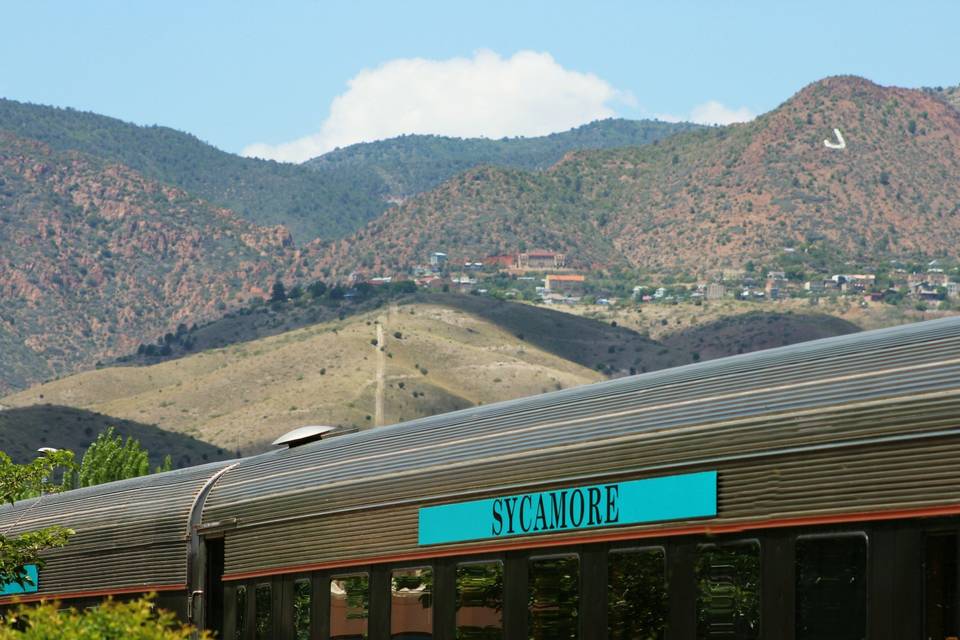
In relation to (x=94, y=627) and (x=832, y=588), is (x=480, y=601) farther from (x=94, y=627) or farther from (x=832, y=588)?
(x=94, y=627)

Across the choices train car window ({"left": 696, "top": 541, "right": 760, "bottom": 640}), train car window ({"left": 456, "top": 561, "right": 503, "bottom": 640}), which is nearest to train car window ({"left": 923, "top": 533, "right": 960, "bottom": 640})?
train car window ({"left": 696, "top": 541, "right": 760, "bottom": 640})

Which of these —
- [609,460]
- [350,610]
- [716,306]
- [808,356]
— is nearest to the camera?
[808,356]

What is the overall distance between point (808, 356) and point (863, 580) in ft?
5.84

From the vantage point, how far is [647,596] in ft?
36.6

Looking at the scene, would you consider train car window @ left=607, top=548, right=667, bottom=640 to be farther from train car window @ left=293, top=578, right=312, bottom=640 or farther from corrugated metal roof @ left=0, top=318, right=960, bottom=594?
train car window @ left=293, top=578, right=312, bottom=640

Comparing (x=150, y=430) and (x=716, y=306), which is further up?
(x=716, y=306)

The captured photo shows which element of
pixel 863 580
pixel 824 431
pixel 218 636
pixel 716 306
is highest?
pixel 716 306

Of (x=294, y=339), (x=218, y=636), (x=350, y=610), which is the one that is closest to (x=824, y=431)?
(x=350, y=610)

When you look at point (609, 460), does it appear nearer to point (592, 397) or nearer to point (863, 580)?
point (592, 397)

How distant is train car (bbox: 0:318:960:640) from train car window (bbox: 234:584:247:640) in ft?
0.11

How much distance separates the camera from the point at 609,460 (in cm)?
1162

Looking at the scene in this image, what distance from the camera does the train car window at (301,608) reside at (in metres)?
15.3

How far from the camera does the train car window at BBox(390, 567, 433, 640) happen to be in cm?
1354

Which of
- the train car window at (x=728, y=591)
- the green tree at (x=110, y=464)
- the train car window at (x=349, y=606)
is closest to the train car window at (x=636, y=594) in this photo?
the train car window at (x=728, y=591)
